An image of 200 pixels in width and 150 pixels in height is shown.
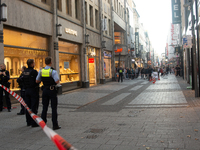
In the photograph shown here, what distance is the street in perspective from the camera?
17.4 ft

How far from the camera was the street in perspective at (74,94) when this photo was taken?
5.30 metres

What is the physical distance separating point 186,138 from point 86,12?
18426mm

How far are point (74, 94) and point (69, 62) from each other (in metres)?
3.51

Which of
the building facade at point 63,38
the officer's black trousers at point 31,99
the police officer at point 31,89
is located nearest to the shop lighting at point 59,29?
the building facade at point 63,38

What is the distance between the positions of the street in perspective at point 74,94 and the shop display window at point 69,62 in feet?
0.23

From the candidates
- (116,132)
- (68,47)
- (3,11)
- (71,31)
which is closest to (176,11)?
(71,31)

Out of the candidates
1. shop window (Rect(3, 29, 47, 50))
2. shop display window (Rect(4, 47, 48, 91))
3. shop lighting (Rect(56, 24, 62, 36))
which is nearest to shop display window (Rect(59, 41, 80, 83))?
shop lighting (Rect(56, 24, 62, 36))

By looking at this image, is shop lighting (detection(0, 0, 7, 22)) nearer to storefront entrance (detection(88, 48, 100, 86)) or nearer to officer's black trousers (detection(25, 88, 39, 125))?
officer's black trousers (detection(25, 88, 39, 125))

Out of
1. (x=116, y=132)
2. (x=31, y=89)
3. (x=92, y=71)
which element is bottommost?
(x=116, y=132)

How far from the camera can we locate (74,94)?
15.9 meters

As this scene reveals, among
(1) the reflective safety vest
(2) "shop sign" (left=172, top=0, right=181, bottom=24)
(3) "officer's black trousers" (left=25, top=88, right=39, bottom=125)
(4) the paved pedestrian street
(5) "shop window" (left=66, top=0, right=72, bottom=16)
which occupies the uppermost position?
(2) "shop sign" (left=172, top=0, right=181, bottom=24)

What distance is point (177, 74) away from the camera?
40156mm

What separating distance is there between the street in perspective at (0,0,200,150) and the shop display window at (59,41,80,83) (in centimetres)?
7

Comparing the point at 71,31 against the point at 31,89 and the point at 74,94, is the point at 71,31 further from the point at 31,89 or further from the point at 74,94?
the point at 31,89
